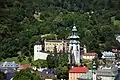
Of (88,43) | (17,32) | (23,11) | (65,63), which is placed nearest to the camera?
(65,63)

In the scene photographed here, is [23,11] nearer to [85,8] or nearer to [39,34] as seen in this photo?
Answer: [39,34]

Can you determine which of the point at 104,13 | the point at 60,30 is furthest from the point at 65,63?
the point at 104,13

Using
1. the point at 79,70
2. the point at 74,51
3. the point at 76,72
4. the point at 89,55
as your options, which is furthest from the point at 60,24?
the point at 76,72

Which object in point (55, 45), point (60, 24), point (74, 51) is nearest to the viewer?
point (74, 51)

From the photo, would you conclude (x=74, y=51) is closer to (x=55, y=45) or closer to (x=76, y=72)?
(x=55, y=45)

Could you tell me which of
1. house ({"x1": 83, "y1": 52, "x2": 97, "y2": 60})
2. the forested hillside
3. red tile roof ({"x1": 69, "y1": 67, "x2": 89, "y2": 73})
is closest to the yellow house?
the forested hillside

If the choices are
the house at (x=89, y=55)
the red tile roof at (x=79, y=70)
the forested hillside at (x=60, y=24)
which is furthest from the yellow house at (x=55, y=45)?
the red tile roof at (x=79, y=70)

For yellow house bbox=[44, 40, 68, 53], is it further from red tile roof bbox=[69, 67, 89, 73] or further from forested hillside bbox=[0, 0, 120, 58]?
red tile roof bbox=[69, 67, 89, 73]

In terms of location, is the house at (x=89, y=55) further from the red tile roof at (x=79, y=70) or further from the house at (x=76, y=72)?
the house at (x=76, y=72)
